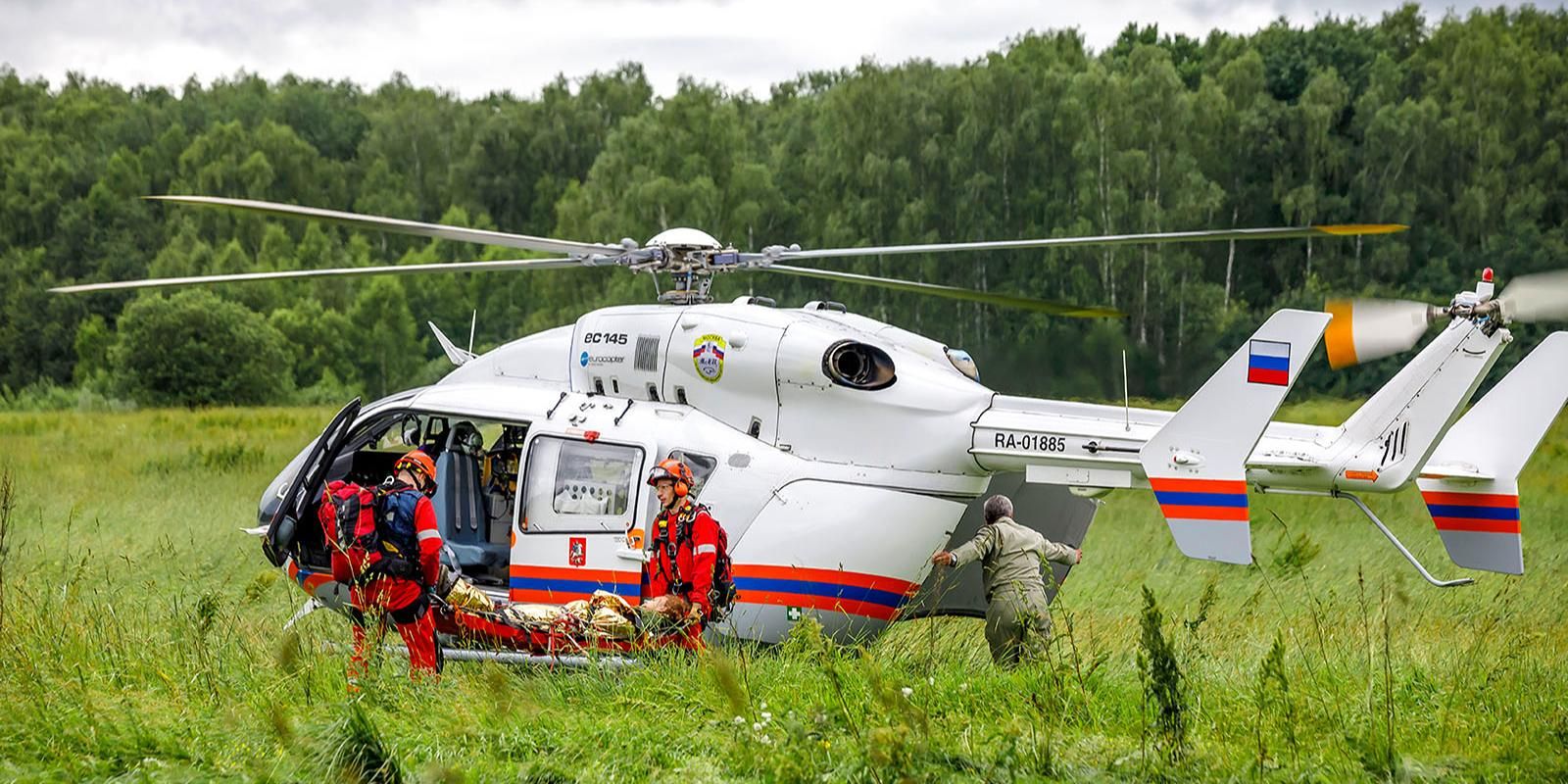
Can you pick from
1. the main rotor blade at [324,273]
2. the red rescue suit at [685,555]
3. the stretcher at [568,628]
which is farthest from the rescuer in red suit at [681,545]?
the main rotor blade at [324,273]

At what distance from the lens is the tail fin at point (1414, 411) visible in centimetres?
783

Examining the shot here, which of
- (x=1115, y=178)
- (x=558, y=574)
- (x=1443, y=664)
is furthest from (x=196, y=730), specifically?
(x=1115, y=178)

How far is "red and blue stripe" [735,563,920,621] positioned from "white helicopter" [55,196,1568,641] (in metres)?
0.01

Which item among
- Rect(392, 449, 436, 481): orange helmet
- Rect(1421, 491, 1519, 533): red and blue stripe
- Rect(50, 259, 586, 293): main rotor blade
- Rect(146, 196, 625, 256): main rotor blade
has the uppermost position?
Rect(146, 196, 625, 256): main rotor blade

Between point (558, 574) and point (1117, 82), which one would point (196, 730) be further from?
point (1117, 82)

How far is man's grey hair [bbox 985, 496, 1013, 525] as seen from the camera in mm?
8891

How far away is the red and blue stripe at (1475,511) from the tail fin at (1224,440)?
4.09 ft

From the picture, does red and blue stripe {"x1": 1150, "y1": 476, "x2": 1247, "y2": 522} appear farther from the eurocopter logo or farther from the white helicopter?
the eurocopter logo

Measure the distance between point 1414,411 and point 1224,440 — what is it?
1088 mm

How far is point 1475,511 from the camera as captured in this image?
27.2 ft

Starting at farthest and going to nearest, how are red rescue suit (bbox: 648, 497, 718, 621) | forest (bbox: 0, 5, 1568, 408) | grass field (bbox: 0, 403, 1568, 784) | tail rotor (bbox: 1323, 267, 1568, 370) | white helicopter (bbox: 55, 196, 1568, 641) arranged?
forest (bbox: 0, 5, 1568, 408)
red rescue suit (bbox: 648, 497, 718, 621)
white helicopter (bbox: 55, 196, 1568, 641)
tail rotor (bbox: 1323, 267, 1568, 370)
grass field (bbox: 0, 403, 1568, 784)

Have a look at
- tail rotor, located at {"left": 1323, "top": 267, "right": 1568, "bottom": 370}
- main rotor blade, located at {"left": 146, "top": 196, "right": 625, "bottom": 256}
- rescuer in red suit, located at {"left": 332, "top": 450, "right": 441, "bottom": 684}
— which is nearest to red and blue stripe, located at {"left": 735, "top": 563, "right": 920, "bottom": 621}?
rescuer in red suit, located at {"left": 332, "top": 450, "right": 441, "bottom": 684}

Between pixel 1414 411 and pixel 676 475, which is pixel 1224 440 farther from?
pixel 676 475

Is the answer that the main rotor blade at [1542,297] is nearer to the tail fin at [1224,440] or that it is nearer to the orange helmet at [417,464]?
the tail fin at [1224,440]
